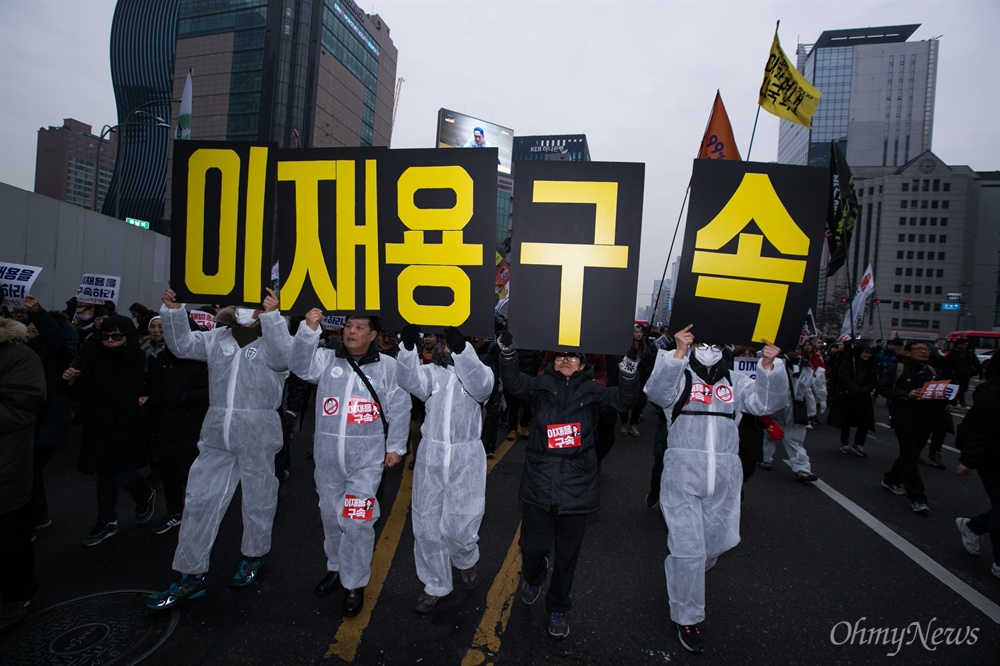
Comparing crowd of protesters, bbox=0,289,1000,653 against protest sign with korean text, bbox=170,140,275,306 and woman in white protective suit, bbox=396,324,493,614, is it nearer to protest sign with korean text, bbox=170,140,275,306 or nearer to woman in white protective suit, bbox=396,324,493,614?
woman in white protective suit, bbox=396,324,493,614

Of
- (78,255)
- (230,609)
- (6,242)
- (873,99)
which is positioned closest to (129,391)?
(230,609)

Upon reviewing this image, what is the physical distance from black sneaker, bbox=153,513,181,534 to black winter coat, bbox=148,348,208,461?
1.85 ft

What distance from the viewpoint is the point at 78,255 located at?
12.1 m

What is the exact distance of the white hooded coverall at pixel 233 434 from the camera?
3.39 meters

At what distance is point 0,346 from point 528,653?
362 centimetres

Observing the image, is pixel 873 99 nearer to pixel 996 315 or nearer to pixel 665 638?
pixel 996 315

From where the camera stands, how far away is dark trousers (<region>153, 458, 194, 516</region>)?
404cm

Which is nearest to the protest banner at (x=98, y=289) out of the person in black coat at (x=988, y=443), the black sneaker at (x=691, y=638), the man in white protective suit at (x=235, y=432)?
the man in white protective suit at (x=235, y=432)

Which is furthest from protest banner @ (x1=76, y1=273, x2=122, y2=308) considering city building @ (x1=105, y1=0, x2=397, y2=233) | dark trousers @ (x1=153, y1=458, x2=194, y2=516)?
Answer: city building @ (x1=105, y1=0, x2=397, y2=233)

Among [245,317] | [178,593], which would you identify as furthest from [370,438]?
[178,593]

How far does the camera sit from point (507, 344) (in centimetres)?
311

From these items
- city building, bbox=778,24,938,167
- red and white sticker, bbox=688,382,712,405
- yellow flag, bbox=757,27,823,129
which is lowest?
red and white sticker, bbox=688,382,712,405

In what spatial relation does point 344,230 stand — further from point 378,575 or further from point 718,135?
point 718,135

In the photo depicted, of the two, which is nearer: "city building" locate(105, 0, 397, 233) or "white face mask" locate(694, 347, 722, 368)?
"white face mask" locate(694, 347, 722, 368)
